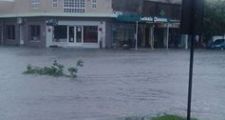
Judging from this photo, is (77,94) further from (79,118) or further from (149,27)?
(149,27)

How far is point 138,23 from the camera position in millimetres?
64938

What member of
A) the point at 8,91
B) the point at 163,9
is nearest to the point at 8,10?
the point at 163,9

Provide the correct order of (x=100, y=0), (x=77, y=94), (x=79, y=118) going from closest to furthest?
(x=79, y=118)
(x=77, y=94)
(x=100, y=0)

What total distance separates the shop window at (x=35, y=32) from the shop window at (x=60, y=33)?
84.2 inches

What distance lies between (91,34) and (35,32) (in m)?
6.85

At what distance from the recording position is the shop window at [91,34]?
61906 millimetres

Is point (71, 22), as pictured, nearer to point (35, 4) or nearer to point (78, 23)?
point (78, 23)

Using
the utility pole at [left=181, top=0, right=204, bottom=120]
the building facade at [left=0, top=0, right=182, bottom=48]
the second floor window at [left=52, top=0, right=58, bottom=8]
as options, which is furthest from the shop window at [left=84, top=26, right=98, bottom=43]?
the utility pole at [left=181, top=0, right=204, bottom=120]

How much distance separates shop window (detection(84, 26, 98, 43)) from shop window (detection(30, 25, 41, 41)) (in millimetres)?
5485

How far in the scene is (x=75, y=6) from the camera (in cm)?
6203

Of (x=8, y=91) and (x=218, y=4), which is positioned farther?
(x=218, y=4)

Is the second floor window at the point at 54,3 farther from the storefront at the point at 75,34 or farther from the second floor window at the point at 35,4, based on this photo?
the second floor window at the point at 35,4

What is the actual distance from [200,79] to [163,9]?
44.9m

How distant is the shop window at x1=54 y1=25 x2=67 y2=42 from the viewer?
2457 inches
